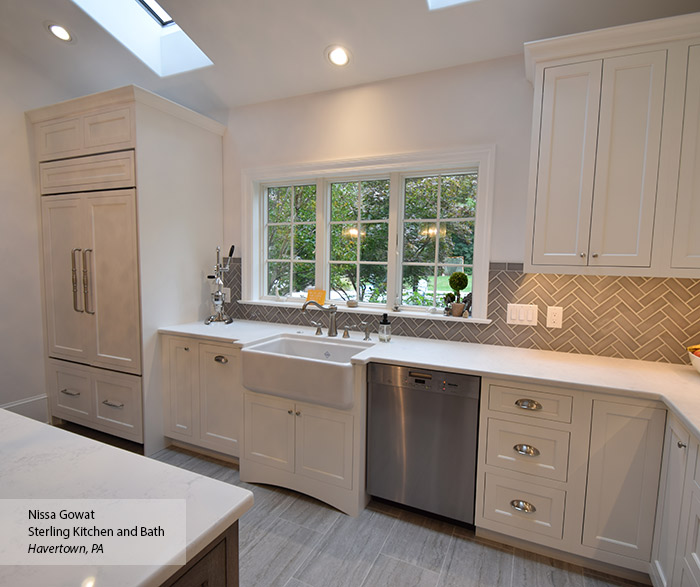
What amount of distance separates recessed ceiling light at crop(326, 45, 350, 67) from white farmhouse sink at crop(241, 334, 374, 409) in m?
1.85

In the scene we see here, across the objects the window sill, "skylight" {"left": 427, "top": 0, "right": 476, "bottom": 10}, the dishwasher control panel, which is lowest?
the dishwasher control panel

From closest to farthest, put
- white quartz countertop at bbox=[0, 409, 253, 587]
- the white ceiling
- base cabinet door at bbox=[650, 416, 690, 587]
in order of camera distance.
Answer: white quartz countertop at bbox=[0, 409, 253, 587]
base cabinet door at bbox=[650, 416, 690, 587]
the white ceiling

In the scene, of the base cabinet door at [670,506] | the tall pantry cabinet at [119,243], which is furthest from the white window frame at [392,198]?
the base cabinet door at [670,506]

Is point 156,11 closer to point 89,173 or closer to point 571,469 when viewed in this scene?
point 89,173

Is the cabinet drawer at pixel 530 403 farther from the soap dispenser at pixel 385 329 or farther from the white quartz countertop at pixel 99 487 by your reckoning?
the white quartz countertop at pixel 99 487

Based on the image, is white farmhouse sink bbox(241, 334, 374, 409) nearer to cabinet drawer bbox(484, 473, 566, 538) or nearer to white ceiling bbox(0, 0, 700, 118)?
cabinet drawer bbox(484, 473, 566, 538)

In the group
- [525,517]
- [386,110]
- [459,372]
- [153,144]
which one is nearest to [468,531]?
[525,517]

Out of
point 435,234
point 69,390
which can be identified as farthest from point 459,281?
point 69,390

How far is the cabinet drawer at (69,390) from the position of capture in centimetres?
299

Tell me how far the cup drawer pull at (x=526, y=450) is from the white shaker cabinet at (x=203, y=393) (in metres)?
1.59

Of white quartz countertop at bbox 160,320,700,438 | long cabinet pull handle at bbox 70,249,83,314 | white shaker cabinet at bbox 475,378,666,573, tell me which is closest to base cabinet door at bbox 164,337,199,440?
white quartz countertop at bbox 160,320,700,438

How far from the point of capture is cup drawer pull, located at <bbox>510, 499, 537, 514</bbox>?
184 cm

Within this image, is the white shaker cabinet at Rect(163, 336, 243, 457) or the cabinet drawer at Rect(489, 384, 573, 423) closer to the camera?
the cabinet drawer at Rect(489, 384, 573, 423)

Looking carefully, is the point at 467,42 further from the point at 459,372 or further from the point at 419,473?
the point at 419,473
